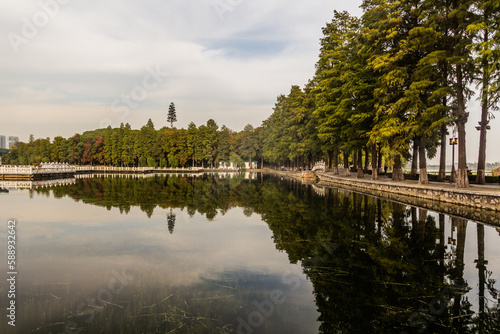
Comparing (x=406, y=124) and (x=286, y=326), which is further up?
(x=406, y=124)

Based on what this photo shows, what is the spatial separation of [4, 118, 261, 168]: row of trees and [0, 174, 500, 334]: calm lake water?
261 feet

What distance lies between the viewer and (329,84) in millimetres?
38031

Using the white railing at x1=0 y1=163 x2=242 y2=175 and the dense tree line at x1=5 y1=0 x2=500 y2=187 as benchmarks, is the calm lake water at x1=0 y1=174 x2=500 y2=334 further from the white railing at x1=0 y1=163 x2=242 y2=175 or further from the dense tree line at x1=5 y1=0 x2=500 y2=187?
the white railing at x1=0 y1=163 x2=242 y2=175

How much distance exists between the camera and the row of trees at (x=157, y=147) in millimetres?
93812

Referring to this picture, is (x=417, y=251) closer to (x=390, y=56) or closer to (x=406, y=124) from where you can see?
(x=406, y=124)

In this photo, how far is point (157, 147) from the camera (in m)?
96.2

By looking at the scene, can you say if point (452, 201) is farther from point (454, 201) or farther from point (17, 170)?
point (17, 170)

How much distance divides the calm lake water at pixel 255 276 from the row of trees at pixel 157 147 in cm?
Answer: 7946

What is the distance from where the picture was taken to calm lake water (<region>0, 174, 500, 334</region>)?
18.6 feet

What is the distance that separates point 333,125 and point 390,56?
11.3 meters

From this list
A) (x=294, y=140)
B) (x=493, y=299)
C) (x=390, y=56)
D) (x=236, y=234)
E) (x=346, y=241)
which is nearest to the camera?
(x=493, y=299)

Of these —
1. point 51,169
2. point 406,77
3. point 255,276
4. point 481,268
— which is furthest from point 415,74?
point 51,169

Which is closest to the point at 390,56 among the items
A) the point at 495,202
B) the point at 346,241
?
the point at 495,202

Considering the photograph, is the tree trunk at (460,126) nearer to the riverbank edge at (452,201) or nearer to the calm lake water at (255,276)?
the riverbank edge at (452,201)
